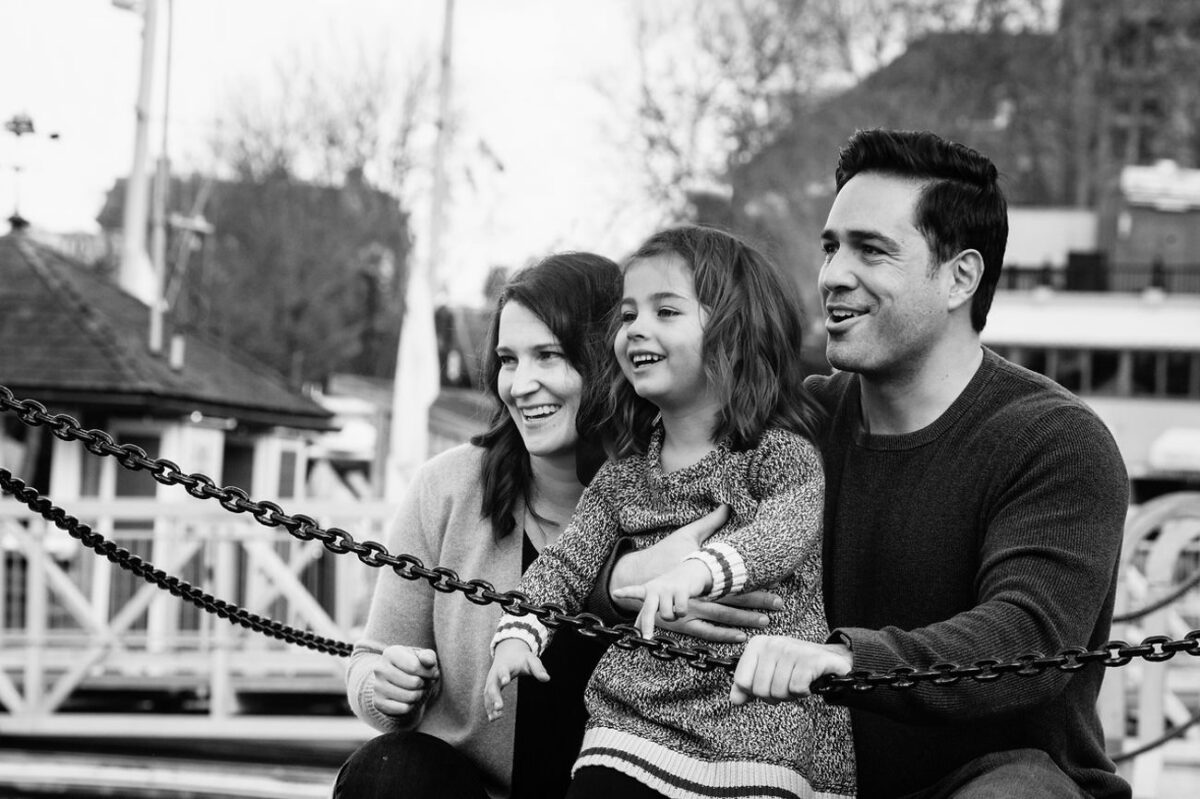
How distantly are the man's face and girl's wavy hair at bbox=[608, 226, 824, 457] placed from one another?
0.16m

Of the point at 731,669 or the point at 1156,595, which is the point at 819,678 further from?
the point at 1156,595

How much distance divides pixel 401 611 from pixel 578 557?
2.27 ft

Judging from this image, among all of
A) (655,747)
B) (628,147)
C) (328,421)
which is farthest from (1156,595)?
(628,147)

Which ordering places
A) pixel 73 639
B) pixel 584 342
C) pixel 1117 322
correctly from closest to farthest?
pixel 584 342, pixel 73 639, pixel 1117 322

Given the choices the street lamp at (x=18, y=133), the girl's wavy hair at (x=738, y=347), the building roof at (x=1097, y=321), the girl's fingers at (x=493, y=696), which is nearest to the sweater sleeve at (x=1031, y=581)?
the girl's wavy hair at (x=738, y=347)

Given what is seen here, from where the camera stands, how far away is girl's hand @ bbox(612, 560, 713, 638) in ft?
10.4

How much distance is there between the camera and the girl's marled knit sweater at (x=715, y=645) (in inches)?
132

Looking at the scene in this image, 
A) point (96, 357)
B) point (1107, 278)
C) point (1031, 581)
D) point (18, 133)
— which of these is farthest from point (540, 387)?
point (1107, 278)

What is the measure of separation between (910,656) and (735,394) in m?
0.81

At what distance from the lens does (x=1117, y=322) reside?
40906mm

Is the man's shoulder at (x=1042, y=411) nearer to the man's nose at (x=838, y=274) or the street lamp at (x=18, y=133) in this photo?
the man's nose at (x=838, y=274)

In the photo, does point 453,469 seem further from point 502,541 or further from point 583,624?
point 583,624

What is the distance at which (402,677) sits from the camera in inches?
151

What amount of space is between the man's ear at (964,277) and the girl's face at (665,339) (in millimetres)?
557
